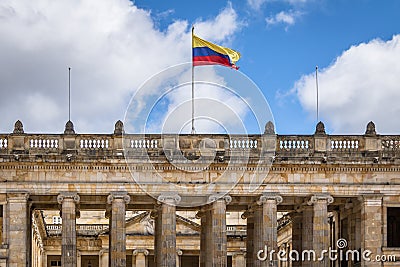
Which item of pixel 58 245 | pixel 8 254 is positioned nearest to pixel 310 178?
pixel 8 254

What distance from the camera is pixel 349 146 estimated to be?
196ft

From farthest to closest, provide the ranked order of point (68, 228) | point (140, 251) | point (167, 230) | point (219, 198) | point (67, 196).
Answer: point (140, 251), point (219, 198), point (167, 230), point (67, 196), point (68, 228)

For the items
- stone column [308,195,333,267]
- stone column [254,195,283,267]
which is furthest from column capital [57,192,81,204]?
stone column [308,195,333,267]

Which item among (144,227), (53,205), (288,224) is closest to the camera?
(53,205)

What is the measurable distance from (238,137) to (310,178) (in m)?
4.62

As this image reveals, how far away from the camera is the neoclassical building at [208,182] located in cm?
5762

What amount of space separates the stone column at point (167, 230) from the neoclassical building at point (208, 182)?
0.06m

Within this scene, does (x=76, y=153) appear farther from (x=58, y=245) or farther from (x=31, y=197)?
(x=58, y=245)

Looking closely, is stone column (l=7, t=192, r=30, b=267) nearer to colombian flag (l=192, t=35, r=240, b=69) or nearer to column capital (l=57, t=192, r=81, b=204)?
column capital (l=57, t=192, r=81, b=204)

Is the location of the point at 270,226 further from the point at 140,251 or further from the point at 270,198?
the point at 140,251

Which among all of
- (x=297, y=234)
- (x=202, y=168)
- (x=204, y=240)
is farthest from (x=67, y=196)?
(x=297, y=234)

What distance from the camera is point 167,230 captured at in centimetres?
5819

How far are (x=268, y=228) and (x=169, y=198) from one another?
570 cm

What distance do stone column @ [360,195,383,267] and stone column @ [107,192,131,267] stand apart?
13062 mm
